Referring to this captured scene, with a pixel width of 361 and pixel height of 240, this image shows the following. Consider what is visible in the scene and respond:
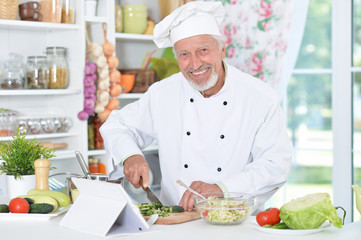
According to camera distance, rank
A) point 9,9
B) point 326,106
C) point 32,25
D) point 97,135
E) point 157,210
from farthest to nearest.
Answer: point 326,106 < point 97,135 < point 32,25 < point 9,9 < point 157,210

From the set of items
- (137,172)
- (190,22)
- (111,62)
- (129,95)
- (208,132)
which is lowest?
(137,172)

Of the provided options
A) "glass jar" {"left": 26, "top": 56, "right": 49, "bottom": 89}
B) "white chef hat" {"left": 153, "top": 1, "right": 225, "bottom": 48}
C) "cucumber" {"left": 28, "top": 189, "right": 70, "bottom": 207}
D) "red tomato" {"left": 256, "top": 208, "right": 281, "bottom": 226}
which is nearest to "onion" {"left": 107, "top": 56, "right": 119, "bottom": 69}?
"glass jar" {"left": 26, "top": 56, "right": 49, "bottom": 89}

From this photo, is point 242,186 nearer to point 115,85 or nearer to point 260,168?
point 260,168

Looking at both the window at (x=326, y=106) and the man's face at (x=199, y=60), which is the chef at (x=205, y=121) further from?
the window at (x=326, y=106)

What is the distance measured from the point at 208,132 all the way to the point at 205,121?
5 cm

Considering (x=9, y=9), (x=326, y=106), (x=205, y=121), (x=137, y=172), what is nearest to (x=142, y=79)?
(x=9, y=9)

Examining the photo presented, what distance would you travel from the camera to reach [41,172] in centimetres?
237

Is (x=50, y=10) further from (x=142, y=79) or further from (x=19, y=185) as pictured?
(x=19, y=185)

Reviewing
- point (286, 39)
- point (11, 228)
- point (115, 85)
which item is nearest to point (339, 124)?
point (286, 39)

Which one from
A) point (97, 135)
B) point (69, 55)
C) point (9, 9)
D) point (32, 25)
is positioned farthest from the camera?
point (97, 135)

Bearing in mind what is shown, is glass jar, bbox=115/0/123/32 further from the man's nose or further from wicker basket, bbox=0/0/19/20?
the man's nose

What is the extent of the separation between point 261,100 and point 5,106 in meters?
1.75

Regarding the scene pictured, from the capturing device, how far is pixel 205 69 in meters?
2.62

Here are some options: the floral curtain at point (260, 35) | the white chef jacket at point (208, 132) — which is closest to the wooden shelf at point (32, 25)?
the white chef jacket at point (208, 132)
